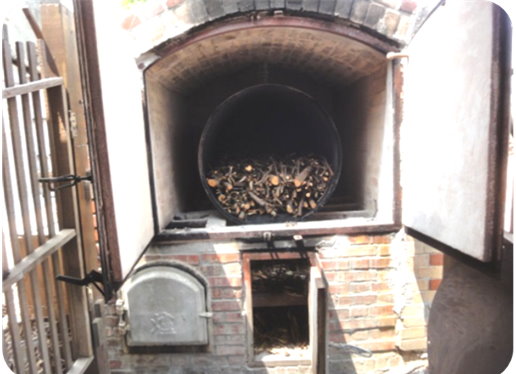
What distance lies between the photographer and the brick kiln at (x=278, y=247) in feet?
6.77

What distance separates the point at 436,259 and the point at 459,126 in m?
1.05

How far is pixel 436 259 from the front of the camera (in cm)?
226

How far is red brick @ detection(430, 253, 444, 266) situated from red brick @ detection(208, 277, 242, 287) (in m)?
1.19

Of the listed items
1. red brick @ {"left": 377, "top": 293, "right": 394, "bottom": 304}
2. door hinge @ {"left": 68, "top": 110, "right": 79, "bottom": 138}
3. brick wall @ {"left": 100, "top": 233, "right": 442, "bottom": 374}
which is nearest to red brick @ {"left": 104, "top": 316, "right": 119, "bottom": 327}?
brick wall @ {"left": 100, "top": 233, "right": 442, "bottom": 374}

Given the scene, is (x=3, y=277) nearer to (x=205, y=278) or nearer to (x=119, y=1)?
(x=205, y=278)

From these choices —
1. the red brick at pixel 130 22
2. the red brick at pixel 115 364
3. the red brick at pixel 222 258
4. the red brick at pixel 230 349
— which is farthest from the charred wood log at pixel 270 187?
the red brick at pixel 115 364

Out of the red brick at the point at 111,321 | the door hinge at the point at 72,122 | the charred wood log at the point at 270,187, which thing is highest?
the door hinge at the point at 72,122

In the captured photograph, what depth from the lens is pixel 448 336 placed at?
61.4 inches

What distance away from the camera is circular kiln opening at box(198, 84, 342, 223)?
97.0 inches

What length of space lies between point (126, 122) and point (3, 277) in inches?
31.7

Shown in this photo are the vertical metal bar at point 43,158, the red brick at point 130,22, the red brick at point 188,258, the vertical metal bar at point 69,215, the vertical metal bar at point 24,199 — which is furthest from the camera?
the red brick at point 188,258

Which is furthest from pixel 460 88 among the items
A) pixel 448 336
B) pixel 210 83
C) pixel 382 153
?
pixel 210 83

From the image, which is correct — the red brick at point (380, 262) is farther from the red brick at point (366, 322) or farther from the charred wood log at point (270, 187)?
the charred wood log at point (270, 187)

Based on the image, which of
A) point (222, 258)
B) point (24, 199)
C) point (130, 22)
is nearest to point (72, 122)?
point (24, 199)
